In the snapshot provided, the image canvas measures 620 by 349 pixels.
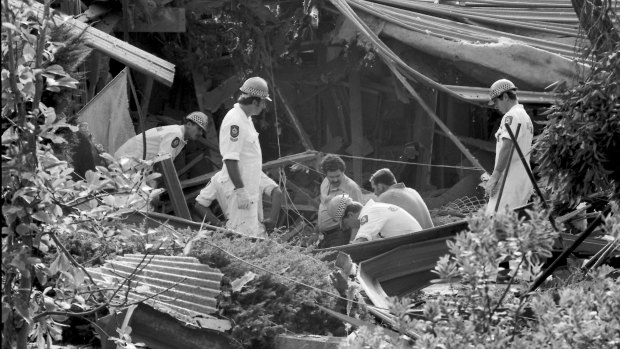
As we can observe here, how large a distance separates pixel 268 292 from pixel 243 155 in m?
3.85

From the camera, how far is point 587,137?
6.65m

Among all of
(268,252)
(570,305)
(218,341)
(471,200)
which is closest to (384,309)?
(218,341)

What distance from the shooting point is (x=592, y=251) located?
8195 mm

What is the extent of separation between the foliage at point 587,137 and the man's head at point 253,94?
3792mm

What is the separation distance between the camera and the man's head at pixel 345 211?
35.9 ft

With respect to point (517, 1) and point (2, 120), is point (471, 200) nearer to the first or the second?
point (517, 1)

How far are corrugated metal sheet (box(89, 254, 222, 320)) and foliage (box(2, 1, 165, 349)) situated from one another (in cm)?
145

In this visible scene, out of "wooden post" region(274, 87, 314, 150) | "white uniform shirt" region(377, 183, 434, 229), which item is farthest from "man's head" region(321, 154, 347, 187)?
"wooden post" region(274, 87, 314, 150)

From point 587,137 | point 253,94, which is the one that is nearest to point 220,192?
point 253,94

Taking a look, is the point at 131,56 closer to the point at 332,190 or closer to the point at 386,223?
the point at 332,190

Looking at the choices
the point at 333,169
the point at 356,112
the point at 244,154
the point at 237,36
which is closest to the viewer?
the point at 244,154

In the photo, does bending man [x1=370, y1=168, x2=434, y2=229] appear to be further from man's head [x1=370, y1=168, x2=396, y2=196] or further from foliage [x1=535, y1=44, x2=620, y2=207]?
foliage [x1=535, y1=44, x2=620, y2=207]

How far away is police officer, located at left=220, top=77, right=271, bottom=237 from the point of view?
10.4 m

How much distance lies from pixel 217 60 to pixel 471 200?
10.7 feet
